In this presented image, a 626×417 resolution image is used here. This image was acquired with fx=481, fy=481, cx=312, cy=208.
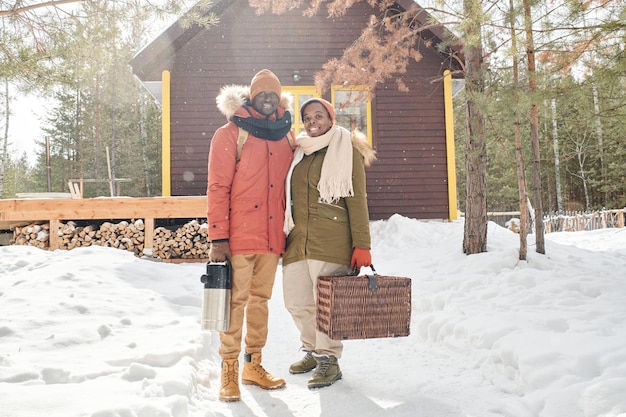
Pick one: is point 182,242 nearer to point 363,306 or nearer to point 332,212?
point 332,212

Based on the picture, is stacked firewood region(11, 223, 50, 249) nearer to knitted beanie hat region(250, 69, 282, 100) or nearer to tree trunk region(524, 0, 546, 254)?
knitted beanie hat region(250, 69, 282, 100)

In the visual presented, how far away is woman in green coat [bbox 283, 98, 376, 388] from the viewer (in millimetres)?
3084

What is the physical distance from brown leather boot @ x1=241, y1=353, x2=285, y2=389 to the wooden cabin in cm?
694

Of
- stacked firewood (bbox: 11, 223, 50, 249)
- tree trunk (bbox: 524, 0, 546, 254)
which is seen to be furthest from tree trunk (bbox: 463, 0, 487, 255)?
stacked firewood (bbox: 11, 223, 50, 249)

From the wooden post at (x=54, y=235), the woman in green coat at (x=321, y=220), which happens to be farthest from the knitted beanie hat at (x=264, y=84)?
the wooden post at (x=54, y=235)

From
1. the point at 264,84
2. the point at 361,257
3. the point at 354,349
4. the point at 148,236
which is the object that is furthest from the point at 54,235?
the point at 361,257

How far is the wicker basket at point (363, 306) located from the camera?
2773 millimetres

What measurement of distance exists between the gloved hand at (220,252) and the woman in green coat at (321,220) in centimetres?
43

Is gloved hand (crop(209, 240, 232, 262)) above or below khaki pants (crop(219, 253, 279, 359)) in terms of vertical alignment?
above

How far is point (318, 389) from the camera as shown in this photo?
9.80ft

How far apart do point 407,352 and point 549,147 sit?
85.0 ft

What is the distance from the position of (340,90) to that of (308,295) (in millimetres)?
7244

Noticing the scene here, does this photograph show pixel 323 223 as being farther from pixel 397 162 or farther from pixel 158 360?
pixel 397 162

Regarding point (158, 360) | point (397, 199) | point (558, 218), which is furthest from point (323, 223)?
point (558, 218)
